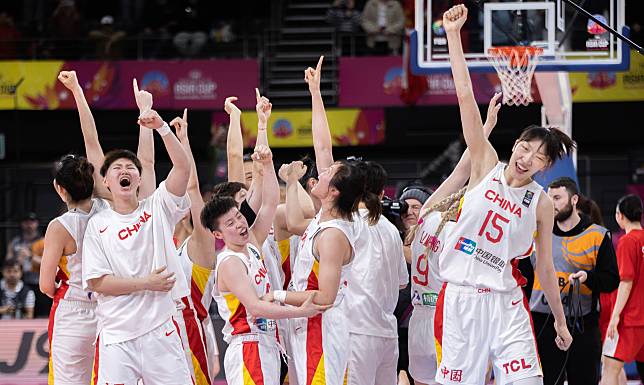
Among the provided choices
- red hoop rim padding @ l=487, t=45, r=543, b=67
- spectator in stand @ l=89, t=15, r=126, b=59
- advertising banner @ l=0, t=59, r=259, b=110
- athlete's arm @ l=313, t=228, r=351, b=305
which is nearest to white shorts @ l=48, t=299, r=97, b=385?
athlete's arm @ l=313, t=228, r=351, b=305

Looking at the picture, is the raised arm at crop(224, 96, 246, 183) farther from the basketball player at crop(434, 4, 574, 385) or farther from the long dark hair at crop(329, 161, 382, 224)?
the basketball player at crop(434, 4, 574, 385)

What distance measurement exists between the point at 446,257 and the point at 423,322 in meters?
0.94

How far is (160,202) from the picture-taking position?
5977mm

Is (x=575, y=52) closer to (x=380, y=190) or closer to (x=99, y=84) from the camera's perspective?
(x=380, y=190)

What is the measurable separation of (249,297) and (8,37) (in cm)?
1405

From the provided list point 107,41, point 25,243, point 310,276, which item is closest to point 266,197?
point 310,276

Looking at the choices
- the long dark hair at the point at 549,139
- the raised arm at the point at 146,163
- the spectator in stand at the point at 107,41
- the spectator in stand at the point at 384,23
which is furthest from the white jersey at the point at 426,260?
the spectator in stand at the point at 107,41

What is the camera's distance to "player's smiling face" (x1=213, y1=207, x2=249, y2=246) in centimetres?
571

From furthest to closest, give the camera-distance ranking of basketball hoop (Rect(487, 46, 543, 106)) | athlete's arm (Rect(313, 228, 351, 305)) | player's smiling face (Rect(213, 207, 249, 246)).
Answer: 1. basketball hoop (Rect(487, 46, 543, 106))
2. player's smiling face (Rect(213, 207, 249, 246))
3. athlete's arm (Rect(313, 228, 351, 305))

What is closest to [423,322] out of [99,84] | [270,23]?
[99,84]

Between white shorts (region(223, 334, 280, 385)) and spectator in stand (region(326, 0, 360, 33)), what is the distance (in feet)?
41.2

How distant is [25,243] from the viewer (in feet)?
47.3

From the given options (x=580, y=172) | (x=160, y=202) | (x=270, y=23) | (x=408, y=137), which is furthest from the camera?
(x=270, y=23)

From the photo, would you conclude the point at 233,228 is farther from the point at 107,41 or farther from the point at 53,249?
the point at 107,41
